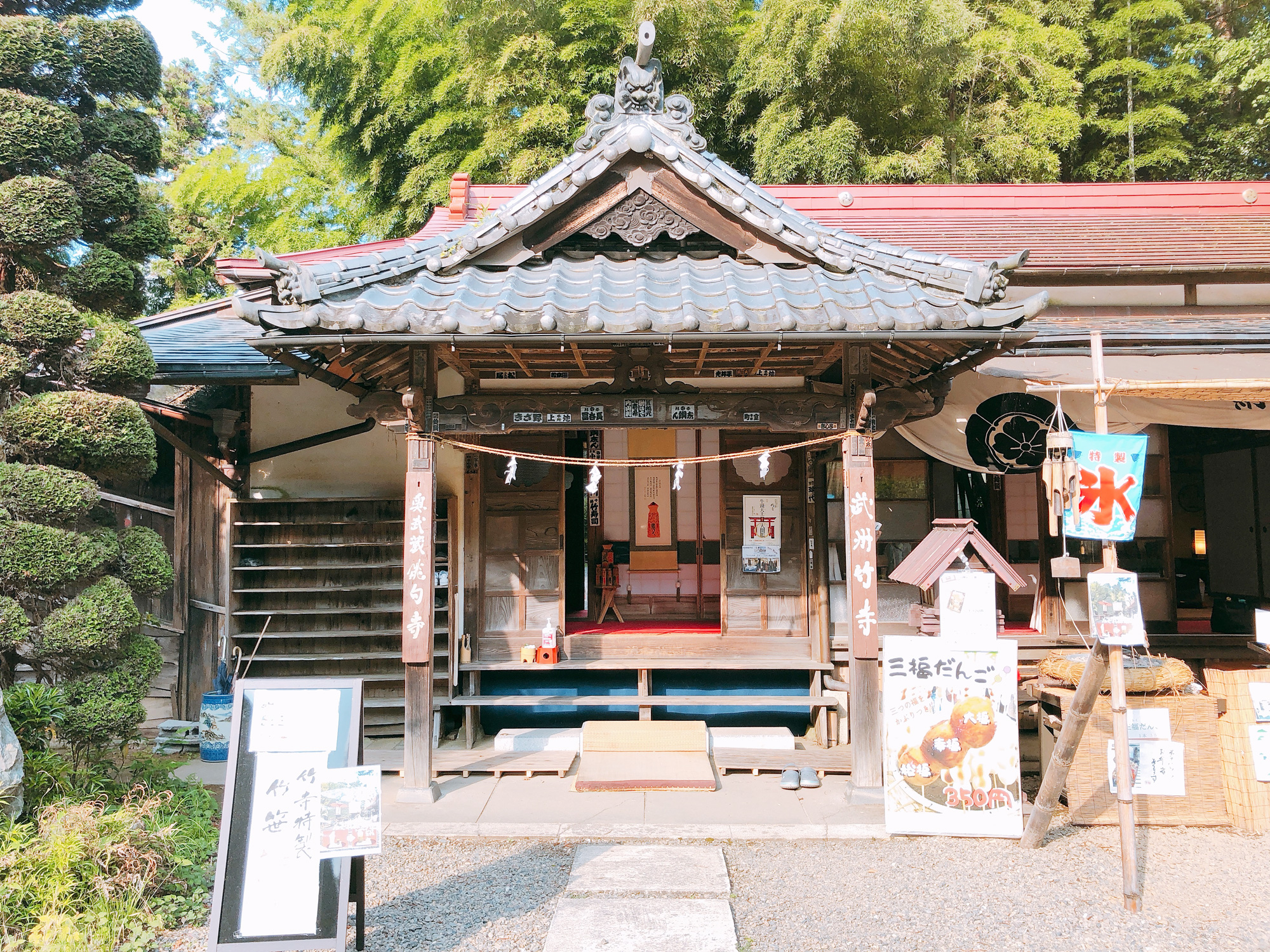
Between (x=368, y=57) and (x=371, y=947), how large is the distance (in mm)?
19114

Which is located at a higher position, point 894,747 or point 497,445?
point 497,445

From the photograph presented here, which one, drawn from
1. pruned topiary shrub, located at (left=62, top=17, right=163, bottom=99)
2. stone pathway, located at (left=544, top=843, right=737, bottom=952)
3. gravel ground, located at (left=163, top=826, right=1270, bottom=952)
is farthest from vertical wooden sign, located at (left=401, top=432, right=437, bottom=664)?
pruned topiary shrub, located at (left=62, top=17, right=163, bottom=99)

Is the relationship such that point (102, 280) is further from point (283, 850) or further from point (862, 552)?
point (862, 552)

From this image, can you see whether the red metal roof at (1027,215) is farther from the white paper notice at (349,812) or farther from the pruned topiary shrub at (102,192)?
the white paper notice at (349,812)

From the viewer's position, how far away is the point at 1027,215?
10.9 metres

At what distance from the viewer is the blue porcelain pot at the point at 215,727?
7.83m

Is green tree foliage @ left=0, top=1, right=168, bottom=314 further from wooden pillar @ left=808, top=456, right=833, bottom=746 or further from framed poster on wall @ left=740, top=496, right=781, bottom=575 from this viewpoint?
wooden pillar @ left=808, top=456, right=833, bottom=746

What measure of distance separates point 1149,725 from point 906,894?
8.51ft

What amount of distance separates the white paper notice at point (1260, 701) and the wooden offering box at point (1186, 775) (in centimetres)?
26

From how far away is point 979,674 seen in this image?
19.8ft

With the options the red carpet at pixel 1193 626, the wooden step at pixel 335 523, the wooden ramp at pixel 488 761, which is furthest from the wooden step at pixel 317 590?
the red carpet at pixel 1193 626

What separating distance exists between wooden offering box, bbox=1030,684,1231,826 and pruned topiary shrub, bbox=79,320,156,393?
7960mm

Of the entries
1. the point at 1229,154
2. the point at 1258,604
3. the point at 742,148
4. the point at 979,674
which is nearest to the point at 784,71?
the point at 742,148

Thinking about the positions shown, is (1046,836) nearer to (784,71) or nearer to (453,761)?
(453,761)
